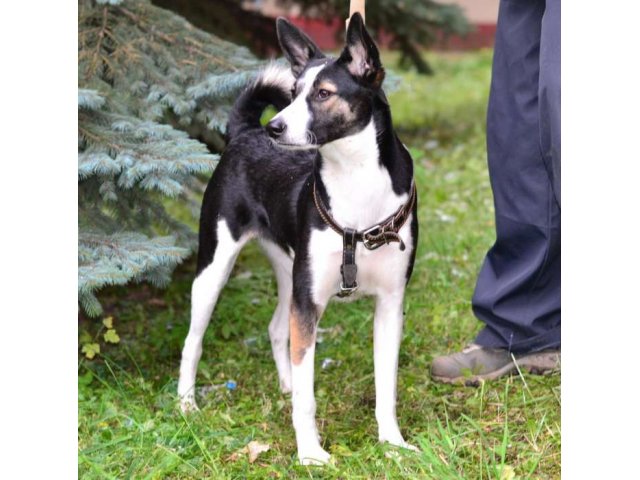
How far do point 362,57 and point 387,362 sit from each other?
106cm

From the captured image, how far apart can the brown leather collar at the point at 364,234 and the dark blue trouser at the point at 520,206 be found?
68cm

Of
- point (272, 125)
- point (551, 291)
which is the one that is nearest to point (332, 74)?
point (272, 125)

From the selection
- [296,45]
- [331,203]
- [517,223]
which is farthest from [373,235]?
[517,223]

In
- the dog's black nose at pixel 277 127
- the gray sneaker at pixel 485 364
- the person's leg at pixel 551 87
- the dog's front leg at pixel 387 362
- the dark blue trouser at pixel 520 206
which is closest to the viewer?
the person's leg at pixel 551 87

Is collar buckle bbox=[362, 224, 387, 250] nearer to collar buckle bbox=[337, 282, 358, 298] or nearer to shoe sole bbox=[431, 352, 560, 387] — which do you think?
collar buckle bbox=[337, 282, 358, 298]

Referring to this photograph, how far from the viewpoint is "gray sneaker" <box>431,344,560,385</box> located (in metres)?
3.78

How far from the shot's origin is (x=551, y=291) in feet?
12.2

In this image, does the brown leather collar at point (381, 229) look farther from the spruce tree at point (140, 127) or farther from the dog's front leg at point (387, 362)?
the spruce tree at point (140, 127)

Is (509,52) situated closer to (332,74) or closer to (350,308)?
(332,74)

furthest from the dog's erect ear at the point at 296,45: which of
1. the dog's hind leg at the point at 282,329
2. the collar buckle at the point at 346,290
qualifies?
the dog's hind leg at the point at 282,329

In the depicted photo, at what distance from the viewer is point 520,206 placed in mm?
3643

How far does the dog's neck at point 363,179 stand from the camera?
3.04 metres
